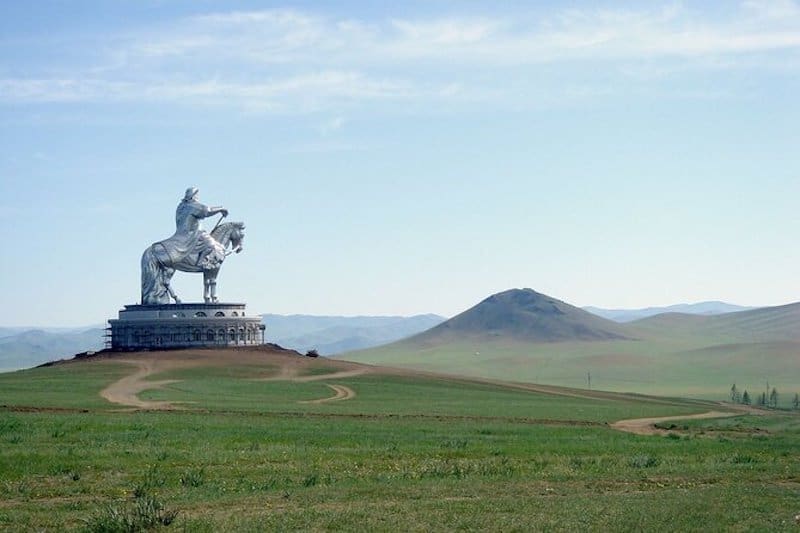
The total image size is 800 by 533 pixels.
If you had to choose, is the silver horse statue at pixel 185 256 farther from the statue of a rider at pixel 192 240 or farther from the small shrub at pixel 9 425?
the small shrub at pixel 9 425

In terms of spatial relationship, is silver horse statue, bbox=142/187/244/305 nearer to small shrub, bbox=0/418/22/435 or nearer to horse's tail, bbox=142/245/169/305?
horse's tail, bbox=142/245/169/305

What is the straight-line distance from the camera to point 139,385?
235 feet

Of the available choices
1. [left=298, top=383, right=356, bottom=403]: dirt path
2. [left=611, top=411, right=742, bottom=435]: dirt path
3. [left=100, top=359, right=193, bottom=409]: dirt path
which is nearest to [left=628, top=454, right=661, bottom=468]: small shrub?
[left=611, top=411, right=742, bottom=435]: dirt path

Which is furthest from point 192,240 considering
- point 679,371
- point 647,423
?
point 679,371

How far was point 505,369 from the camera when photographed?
193250 mm

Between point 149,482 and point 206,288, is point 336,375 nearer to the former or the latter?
point 206,288

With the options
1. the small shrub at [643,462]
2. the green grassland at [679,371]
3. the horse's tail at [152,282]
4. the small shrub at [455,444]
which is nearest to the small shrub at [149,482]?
the small shrub at [455,444]

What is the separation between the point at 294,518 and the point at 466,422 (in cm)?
2930

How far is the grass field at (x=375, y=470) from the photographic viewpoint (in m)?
23.5

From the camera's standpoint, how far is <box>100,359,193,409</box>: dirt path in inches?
2293

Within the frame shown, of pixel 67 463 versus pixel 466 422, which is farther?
pixel 466 422

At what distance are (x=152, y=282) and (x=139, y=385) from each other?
928 inches

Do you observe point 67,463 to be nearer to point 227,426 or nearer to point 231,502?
point 231,502

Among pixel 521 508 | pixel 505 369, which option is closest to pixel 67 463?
pixel 521 508
